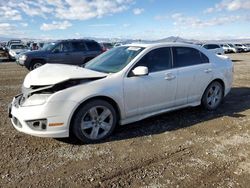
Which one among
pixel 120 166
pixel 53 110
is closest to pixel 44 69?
pixel 53 110

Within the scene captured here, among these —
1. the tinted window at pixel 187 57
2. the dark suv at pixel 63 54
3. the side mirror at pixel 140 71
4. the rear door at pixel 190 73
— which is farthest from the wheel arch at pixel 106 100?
the dark suv at pixel 63 54

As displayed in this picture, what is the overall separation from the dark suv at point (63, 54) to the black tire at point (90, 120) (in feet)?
33.4

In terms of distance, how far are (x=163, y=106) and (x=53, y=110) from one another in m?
2.18

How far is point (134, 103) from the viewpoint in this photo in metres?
4.99

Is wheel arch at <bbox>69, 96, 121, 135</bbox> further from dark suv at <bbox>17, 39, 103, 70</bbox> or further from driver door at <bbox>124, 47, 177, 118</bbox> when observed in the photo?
dark suv at <bbox>17, 39, 103, 70</bbox>

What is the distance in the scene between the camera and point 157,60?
17.8 ft

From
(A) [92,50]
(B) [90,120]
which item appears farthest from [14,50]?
(B) [90,120]

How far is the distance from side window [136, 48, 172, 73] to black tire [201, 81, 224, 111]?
4.51 feet

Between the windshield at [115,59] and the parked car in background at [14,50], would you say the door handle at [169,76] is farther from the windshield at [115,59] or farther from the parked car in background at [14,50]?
the parked car in background at [14,50]

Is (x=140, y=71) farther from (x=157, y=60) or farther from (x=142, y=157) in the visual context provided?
(x=142, y=157)

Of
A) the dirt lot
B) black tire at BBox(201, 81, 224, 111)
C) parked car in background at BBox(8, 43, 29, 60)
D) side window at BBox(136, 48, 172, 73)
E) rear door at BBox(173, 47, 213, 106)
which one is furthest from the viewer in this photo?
parked car in background at BBox(8, 43, 29, 60)

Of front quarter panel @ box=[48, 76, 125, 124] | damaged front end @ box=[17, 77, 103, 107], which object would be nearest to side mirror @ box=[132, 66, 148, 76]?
front quarter panel @ box=[48, 76, 125, 124]

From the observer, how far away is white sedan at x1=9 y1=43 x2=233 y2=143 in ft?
14.1

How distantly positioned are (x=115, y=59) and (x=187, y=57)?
158 centimetres
